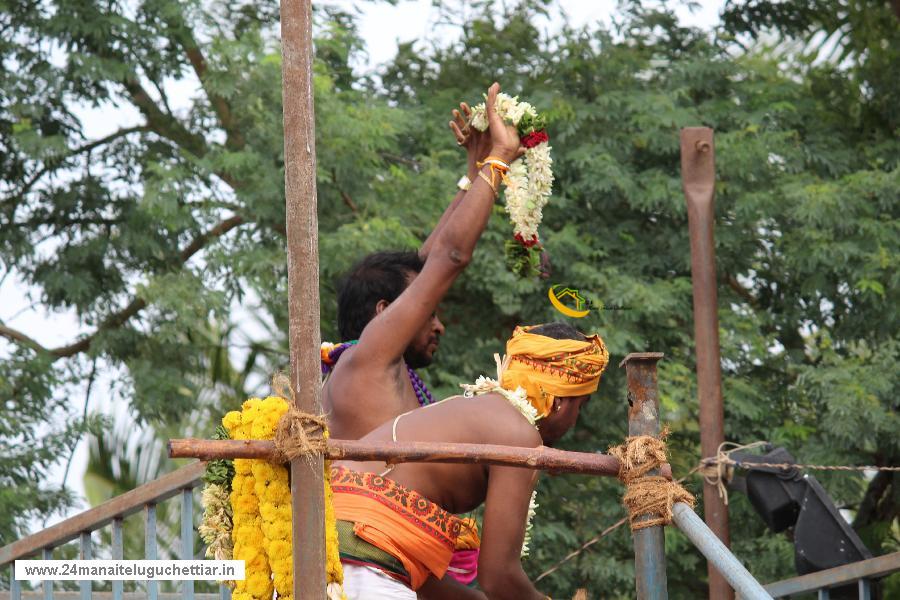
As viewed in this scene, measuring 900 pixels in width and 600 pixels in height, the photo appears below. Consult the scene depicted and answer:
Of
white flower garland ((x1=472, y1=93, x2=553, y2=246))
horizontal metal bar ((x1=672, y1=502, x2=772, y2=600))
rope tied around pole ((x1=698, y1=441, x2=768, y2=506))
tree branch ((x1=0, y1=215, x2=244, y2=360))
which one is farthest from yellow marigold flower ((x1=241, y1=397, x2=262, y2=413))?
tree branch ((x1=0, y1=215, x2=244, y2=360))

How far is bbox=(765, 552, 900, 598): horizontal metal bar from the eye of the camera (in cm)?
396

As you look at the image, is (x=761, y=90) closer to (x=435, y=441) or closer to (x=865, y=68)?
(x=865, y=68)

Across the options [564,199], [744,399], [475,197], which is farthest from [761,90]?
[475,197]

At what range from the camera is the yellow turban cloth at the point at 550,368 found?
11.7 feet

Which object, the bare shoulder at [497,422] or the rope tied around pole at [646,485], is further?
the bare shoulder at [497,422]

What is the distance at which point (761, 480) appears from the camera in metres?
5.34

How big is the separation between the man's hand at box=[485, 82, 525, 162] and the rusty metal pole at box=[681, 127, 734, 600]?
1.86 m

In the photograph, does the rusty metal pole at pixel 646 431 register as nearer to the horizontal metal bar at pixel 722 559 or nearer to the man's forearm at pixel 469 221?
the horizontal metal bar at pixel 722 559

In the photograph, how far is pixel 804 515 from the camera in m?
5.21

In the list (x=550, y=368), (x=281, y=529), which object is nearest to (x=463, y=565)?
(x=550, y=368)

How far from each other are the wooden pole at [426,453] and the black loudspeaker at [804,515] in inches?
73.3

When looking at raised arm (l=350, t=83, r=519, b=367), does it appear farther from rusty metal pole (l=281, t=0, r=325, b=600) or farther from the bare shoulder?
rusty metal pole (l=281, t=0, r=325, b=600)

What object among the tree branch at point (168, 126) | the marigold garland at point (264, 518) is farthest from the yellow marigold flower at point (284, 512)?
the tree branch at point (168, 126)

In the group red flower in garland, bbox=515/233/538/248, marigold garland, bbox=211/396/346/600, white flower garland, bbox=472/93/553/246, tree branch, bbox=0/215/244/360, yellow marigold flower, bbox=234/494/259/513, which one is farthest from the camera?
tree branch, bbox=0/215/244/360
